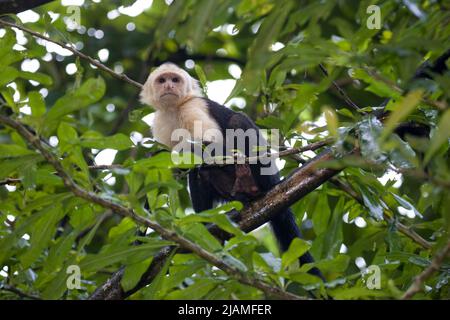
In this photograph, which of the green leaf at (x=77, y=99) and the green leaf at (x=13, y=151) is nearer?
the green leaf at (x=77, y=99)

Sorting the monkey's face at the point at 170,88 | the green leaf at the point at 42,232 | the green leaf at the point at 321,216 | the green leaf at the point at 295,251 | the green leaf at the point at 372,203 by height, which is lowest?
the green leaf at the point at 295,251

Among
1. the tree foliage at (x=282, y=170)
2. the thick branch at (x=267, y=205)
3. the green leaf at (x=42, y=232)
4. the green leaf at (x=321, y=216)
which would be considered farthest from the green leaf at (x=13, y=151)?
the green leaf at (x=321, y=216)

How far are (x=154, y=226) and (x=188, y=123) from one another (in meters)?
2.86

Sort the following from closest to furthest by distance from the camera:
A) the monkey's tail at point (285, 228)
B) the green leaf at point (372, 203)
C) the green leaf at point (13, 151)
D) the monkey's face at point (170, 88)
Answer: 1. the green leaf at point (13, 151)
2. the green leaf at point (372, 203)
3. the monkey's tail at point (285, 228)
4. the monkey's face at point (170, 88)

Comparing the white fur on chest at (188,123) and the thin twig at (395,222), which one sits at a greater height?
the white fur on chest at (188,123)

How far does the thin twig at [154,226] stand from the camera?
2.45 m

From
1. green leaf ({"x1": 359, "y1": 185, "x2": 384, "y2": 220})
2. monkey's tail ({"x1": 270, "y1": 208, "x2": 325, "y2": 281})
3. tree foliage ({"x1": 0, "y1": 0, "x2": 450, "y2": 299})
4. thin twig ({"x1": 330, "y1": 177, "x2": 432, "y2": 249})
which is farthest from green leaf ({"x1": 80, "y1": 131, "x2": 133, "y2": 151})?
monkey's tail ({"x1": 270, "y1": 208, "x2": 325, "y2": 281})

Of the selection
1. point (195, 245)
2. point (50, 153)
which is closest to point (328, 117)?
point (195, 245)

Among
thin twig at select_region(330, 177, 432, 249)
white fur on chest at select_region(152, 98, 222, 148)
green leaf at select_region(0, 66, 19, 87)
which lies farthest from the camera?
white fur on chest at select_region(152, 98, 222, 148)

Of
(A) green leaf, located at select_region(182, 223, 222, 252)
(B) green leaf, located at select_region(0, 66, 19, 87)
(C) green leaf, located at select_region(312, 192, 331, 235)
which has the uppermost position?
(B) green leaf, located at select_region(0, 66, 19, 87)

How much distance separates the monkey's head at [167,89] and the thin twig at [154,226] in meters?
3.09

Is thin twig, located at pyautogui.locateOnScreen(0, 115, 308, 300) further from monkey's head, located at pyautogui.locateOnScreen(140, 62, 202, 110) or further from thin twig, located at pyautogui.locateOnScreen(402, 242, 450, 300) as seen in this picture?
monkey's head, located at pyautogui.locateOnScreen(140, 62, 202, 110)

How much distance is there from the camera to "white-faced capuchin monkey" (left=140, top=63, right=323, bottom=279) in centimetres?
469

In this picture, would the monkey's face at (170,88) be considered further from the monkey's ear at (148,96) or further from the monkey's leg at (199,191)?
the monkey's leg at (199,191)
